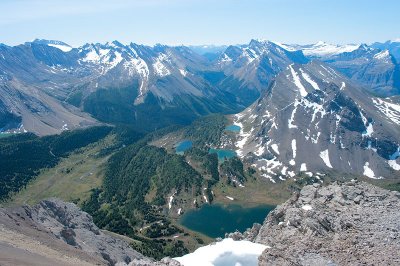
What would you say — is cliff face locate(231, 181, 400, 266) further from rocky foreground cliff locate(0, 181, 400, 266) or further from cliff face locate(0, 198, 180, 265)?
cliff face locate(0, 198, 180, 265)

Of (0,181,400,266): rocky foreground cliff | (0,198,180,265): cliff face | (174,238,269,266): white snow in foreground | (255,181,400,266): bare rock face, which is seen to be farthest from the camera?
(174,238,269,266): white snow in foreground

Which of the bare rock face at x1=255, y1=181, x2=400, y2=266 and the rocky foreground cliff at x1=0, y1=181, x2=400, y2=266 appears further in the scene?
the rocky foreground cliff at x1=0, y1=181, x2=400, y2=266

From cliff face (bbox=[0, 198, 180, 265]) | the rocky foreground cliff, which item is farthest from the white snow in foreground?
cliff face (bbox=[0, 198, 180, 265])

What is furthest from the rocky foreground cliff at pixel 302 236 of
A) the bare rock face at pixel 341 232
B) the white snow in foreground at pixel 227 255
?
the white snow in foreground at pixel 227 255

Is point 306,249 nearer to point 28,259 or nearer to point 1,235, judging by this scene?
point 28,259

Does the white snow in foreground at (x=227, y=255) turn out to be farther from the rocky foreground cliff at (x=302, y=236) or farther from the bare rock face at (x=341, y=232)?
the bare rock face at (x=341, y=232)

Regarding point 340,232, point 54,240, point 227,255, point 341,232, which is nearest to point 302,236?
point 340,232

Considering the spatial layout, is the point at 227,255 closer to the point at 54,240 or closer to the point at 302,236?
the point at 302,236

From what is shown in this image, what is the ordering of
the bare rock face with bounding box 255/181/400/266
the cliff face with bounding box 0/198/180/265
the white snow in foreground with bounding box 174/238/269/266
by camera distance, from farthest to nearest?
the white snow in foreground with bounding box 174/238/269/266
the cliff face with bounding box 0/198/180/265
the bare rock face with bounding box 255/181/400/266
